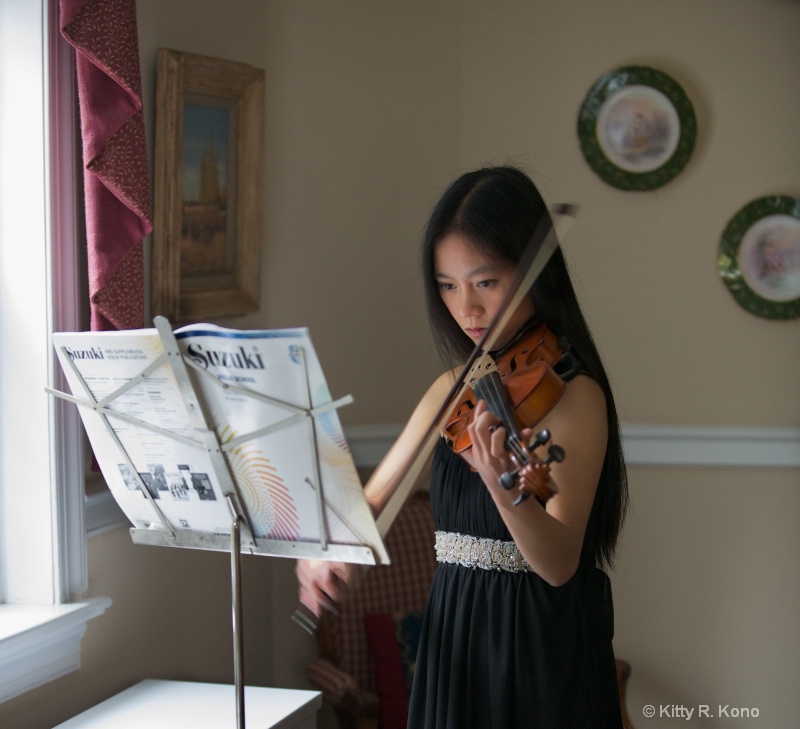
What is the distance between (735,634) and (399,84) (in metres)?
1.75

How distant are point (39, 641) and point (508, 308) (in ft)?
3.04

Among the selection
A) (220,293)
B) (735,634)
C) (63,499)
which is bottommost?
(735,634)

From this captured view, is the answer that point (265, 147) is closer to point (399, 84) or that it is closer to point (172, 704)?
point (399, 84)

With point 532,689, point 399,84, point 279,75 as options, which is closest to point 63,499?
point 532,689

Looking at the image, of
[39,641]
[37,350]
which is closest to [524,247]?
[37,350]

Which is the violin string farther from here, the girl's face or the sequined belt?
the sequined belt

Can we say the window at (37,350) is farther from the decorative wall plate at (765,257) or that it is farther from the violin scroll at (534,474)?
the decorative wall plate at (765,257)

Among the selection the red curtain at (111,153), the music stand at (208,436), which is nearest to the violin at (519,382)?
the music stand at (208,436)

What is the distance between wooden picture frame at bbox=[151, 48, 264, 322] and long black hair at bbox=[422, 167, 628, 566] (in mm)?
656

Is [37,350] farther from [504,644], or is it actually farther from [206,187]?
[504,644]

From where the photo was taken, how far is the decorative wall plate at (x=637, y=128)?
2664mm

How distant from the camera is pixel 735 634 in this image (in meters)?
2.75
